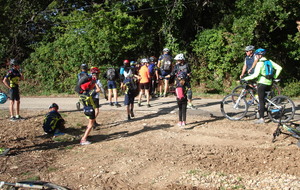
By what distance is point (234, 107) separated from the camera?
913cm

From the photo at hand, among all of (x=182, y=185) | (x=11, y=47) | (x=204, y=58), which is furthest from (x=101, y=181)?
(x=11, y=47)

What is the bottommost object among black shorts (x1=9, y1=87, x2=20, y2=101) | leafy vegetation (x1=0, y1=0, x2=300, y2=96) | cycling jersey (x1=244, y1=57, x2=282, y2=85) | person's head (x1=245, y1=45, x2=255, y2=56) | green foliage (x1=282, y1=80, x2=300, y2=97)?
green foliage (x1=282, y1=80, x2=300, y2=97)

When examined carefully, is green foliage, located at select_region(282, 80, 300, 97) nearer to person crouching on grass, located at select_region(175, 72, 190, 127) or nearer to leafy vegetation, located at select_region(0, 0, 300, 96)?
leafy vegetation, located at select_region(0, 0, 300, 96)

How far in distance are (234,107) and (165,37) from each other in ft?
32.7

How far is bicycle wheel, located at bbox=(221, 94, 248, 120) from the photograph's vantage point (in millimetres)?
9008

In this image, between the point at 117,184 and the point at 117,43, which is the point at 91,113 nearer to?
the point at 117,184

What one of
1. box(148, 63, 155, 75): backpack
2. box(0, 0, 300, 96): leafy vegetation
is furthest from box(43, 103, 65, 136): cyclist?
box(0, 0, 300, 96): leafy vegetation

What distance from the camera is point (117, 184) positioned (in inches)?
201

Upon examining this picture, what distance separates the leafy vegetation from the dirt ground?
24.0ft

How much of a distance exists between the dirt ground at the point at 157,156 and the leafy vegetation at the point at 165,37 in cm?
733

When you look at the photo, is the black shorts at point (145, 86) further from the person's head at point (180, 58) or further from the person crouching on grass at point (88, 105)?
the person crouching on grass at point (88, 105)

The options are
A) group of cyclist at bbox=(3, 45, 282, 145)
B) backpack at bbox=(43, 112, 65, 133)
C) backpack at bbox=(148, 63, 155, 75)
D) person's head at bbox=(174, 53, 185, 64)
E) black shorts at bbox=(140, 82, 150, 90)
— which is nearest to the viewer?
group of cyclist at bbox=(3, 45, 282, 145)

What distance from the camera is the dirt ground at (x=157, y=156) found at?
5172mm

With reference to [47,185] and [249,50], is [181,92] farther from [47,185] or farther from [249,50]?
[47,185]
